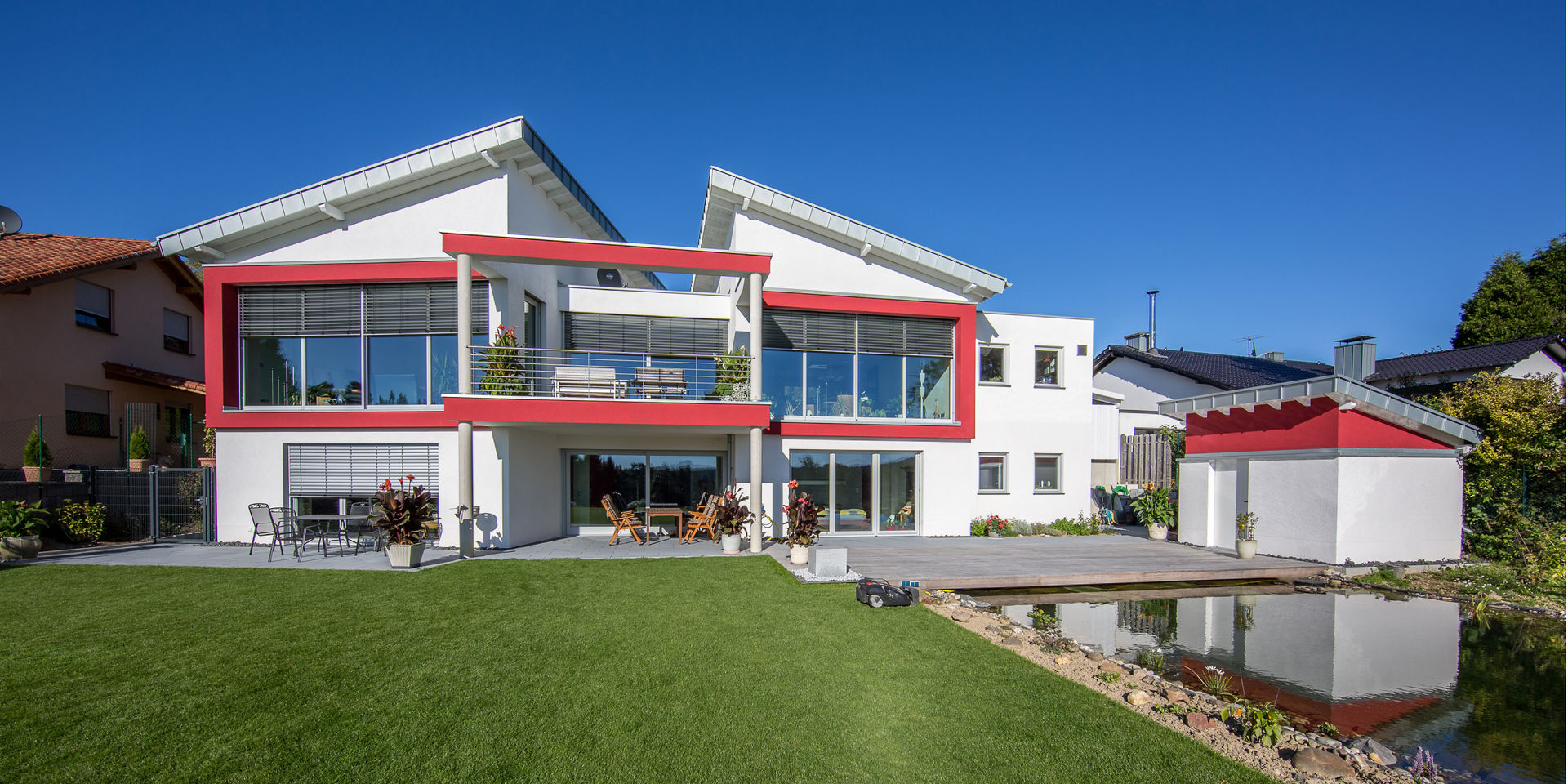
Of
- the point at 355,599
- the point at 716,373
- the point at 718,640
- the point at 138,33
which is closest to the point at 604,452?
the point at 716,373

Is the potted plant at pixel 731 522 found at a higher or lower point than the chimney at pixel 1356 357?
lower

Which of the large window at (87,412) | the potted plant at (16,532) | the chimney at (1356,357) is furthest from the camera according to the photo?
the chimney at (1356,357)

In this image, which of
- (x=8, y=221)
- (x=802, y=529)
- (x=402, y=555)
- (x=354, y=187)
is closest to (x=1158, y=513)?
(x=802, y=529)

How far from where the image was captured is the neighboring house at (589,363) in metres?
11.5

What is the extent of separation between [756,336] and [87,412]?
15309 mm

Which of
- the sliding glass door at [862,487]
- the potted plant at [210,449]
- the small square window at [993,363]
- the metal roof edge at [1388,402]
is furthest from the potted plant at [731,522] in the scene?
the metal roof edge at [1388,402]

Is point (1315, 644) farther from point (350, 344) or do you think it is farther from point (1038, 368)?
point (350, 344)

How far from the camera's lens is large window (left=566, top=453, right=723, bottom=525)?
13.6m

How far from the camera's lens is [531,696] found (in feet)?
15.0

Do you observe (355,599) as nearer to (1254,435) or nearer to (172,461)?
(172,461)

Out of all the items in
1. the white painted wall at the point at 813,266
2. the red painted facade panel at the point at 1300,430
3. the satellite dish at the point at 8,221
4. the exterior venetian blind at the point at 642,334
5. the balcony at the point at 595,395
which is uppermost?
the satellite dish at the point at 8,221

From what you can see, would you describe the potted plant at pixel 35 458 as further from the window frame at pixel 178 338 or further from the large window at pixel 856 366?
the large window at pixel 856 366

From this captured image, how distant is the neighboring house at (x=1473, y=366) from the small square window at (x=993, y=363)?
27.5 feet

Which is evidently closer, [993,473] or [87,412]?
[993,473]
